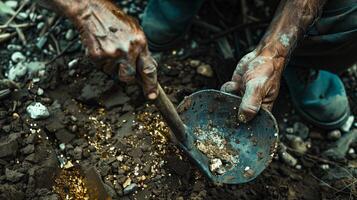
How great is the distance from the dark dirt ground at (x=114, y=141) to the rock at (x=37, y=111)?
0.02 m

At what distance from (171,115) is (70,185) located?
42 cm

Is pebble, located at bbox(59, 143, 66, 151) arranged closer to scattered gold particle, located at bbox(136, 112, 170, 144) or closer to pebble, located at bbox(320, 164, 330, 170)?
scattered gold particle, located at bbox(136, 112, 170, 144)

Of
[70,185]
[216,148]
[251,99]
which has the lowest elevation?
[70,185]

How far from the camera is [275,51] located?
5.53 ft

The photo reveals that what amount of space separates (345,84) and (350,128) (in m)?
0.22

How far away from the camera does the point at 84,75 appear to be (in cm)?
199

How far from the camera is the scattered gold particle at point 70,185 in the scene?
169cm

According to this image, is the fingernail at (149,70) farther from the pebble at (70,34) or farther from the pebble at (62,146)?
the pebble at (70,34)

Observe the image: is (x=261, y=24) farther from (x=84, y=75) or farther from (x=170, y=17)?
(x=84, y=75)

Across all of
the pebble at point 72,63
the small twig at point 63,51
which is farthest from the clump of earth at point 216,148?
the small twig at point 63,51

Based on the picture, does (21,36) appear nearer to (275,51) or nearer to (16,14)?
(16,14)

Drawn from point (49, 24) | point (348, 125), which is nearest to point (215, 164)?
point (348, 125)

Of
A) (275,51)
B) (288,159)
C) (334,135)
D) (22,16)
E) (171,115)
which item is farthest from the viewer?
(22,16)

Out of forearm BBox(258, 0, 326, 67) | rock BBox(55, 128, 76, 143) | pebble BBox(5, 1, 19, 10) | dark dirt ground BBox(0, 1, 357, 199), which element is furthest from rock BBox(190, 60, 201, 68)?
pebble BBox(5, 1, 19, 10)
